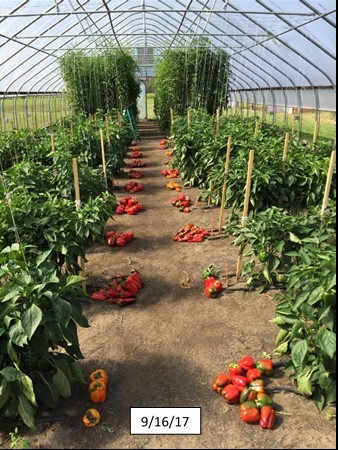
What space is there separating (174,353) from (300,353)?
1184 millimetres

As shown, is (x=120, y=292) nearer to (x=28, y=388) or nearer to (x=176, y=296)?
(x=176, y=296)

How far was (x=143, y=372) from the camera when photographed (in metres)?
3.22

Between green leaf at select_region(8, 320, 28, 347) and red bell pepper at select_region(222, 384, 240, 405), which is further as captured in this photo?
red bell pepper at select_region(222, 384, 240, 405)

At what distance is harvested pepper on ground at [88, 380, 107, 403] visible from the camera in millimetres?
2820

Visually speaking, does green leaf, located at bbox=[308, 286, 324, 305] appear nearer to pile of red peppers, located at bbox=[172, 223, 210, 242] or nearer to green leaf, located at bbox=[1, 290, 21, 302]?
green leaf, located at bbox=[1, 290, 21, 302]

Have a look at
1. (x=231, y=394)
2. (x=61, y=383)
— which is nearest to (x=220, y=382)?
(x=231, y=394)

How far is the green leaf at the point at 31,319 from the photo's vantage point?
93.0 inches

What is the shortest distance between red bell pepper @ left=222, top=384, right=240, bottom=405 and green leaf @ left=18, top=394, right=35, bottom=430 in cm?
128

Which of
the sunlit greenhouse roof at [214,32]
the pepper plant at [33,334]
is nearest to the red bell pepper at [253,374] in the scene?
the pepper plant at [33,334]

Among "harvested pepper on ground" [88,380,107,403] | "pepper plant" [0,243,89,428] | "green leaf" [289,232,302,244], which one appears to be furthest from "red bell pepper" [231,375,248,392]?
"green leaf" [289,232,302,244]

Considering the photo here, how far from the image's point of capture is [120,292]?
431 cm

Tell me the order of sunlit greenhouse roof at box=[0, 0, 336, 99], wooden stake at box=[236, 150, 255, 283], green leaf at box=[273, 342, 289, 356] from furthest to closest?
1. sunlit greenhouse roof at box=[0, 0, 336, 99]
2. wooden stake at box=[236, 150, 255, 283]
3. green leaf at box=[273, 342, 289, 356]

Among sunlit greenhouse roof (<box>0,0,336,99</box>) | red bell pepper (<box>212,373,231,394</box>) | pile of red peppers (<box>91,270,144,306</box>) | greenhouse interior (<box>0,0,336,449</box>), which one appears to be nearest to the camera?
greenhouse interior (<box>0,0,336,449</box>)

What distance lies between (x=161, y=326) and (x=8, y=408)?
162 centimetres
